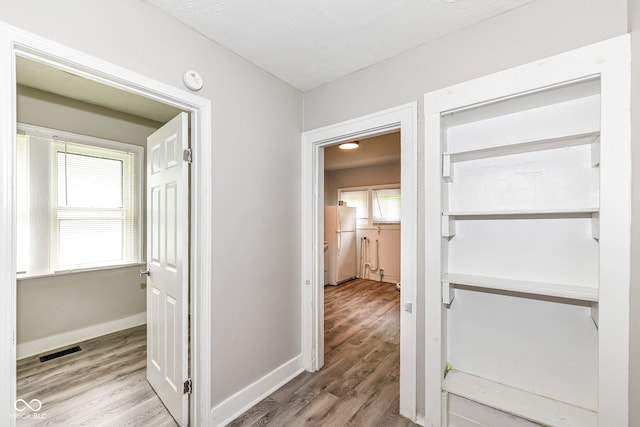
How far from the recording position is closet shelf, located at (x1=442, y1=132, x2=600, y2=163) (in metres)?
1.31

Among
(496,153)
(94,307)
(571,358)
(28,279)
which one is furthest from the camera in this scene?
(94,307)

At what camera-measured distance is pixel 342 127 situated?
214 cm

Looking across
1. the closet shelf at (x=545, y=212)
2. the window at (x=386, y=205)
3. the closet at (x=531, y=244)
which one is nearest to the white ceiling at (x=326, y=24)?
the closet at (x=531, y=244)

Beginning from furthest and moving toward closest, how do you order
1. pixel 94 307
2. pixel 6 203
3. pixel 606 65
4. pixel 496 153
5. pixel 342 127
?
pixel 94 307
pixel 342 127
pixel 496 153
pixel 606 65
pixel 6 203

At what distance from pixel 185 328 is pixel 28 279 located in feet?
7.20

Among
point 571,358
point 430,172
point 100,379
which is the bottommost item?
point 100,379

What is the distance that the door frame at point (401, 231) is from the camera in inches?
70.5

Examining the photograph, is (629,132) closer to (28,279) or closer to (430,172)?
(430,172)

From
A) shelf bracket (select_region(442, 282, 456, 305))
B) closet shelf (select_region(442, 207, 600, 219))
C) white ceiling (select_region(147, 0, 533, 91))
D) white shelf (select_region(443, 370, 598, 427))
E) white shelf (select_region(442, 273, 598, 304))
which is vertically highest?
white ceiling (select_region(147, 0, 533, 91))

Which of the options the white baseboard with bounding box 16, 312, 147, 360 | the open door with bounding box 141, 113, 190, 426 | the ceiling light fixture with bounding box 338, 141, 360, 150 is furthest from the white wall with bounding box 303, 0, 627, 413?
the white baseboard with bounding box 16, 312, 147, 360

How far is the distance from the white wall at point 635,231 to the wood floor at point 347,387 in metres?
1.16

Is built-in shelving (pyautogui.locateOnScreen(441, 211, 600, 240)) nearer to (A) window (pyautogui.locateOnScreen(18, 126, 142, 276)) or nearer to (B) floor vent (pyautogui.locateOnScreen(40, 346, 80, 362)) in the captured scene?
(A) window (pyautogui.locateOnScreen(18, 126, 142, 276))

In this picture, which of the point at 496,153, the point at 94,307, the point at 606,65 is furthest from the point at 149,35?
the point at 94,307

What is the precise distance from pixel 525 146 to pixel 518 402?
1.39 meters
